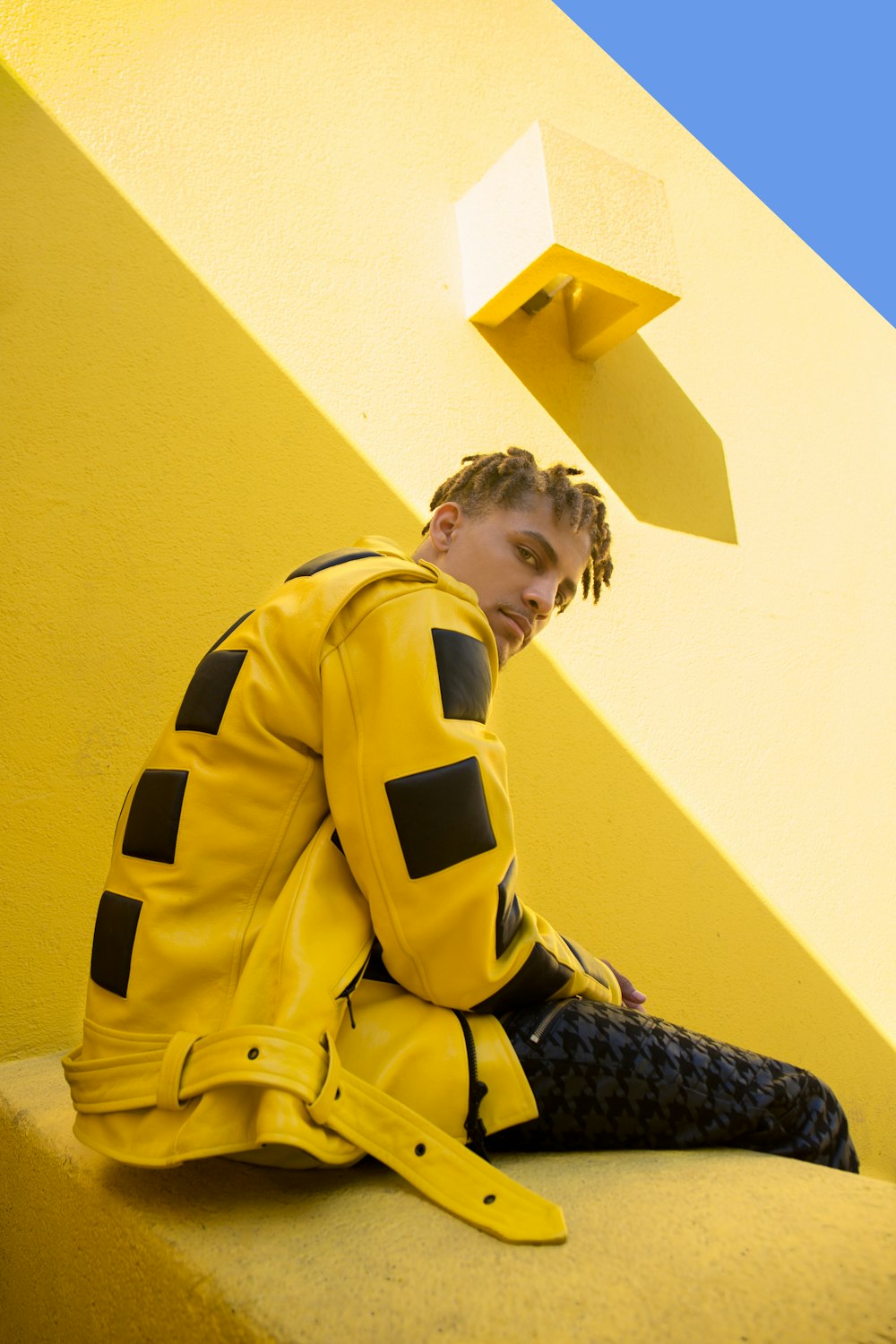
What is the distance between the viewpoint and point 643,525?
116 inches

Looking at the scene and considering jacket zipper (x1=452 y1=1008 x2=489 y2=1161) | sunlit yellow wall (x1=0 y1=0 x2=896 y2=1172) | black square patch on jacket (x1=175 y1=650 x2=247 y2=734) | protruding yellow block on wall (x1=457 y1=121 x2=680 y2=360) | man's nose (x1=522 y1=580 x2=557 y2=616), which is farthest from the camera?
protruding yellow block on wall (x1=457 y1=121 x2=680 y2=360)

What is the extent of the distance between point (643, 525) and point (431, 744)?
2.14 m

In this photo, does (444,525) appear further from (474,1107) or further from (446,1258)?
Result: (446,1258)

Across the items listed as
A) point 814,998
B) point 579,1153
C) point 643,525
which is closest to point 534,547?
point 579,1153

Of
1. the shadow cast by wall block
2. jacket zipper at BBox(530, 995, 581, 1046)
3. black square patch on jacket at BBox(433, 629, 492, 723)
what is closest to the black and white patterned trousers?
jacket zipper at BBox(530, 995, 581, 1046)

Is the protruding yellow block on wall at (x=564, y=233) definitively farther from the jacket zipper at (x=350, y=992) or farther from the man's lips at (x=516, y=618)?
the jacket zipper at (x=350, y=992)

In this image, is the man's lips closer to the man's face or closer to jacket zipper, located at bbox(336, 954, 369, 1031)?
the man's face

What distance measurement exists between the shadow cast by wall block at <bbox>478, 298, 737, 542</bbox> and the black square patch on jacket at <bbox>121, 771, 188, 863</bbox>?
2075 mm

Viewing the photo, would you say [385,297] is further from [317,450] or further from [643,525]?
[643,525]

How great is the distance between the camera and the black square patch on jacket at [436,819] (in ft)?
3.10

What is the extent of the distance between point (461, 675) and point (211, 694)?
0.29 m

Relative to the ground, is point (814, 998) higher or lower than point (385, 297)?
lower

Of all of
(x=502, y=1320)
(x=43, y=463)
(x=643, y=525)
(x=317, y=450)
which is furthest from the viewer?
(x=643, y=525)

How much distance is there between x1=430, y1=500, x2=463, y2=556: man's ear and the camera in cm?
151
